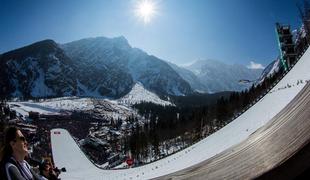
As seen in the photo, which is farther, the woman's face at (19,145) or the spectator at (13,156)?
the woman's face at (19,145)

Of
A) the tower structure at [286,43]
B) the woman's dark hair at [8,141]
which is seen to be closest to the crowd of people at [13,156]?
the woman's dark hair at [8,141]

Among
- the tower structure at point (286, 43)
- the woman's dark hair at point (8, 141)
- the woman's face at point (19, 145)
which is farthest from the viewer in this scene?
the tower structure at point (286, 43)

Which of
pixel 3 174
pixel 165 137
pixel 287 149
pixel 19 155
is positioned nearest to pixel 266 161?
pixel 287 149

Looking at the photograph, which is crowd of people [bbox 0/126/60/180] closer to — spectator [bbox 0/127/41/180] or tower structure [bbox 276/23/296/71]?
spectator [bbox 0/127/41/180]

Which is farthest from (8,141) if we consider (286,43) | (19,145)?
(286,43)

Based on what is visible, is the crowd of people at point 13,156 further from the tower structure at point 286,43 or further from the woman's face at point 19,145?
the tower structure at point 286,43

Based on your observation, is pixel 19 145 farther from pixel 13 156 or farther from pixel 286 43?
pixel 286 43

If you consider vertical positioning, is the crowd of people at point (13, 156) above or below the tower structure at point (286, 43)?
below

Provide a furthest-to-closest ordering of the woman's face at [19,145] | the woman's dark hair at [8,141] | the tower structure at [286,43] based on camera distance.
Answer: the tower structure at [286,43] < the woman's face at [19,145] < the woman's dark hair at [8,141]
